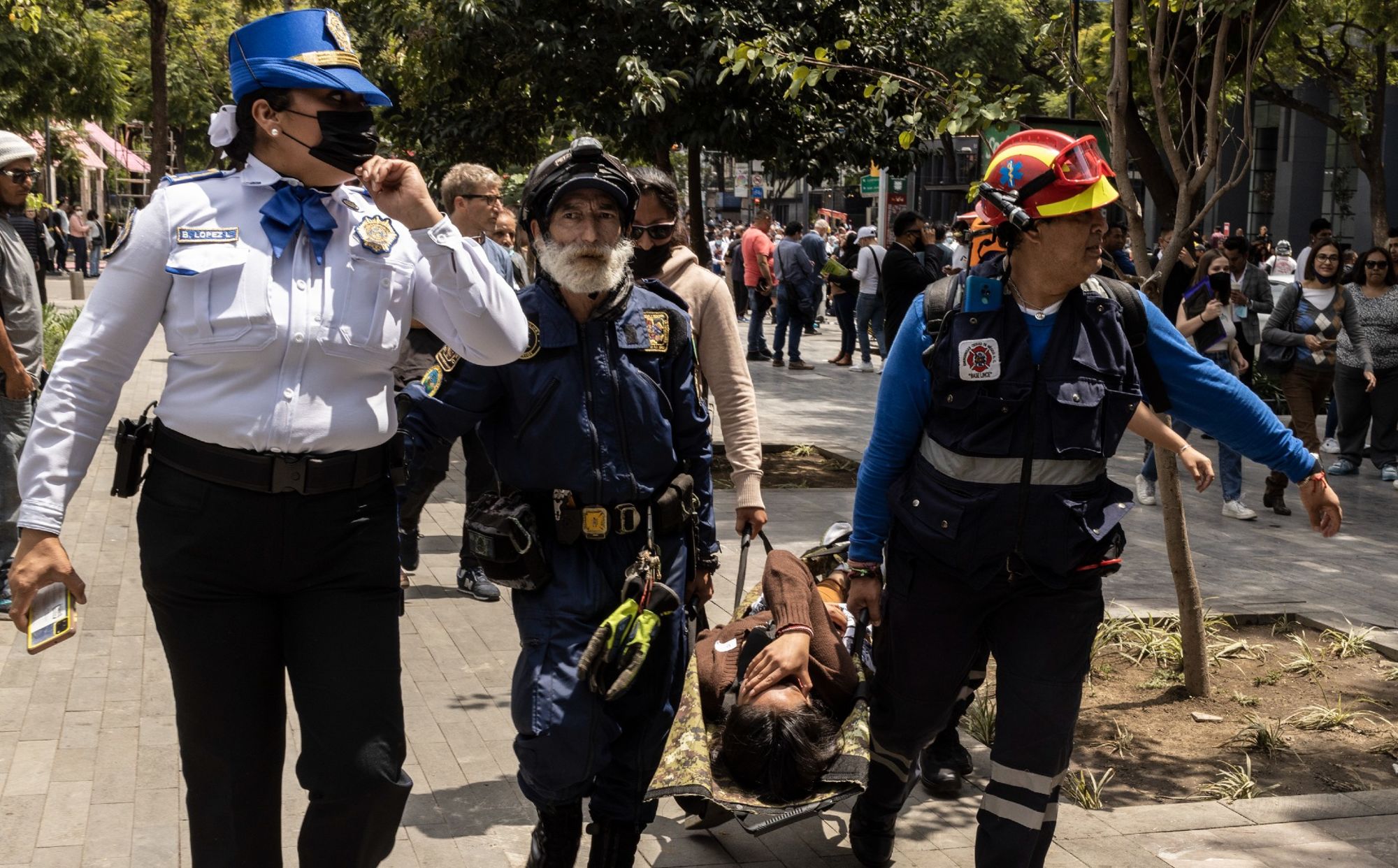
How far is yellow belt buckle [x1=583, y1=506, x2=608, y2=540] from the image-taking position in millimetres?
3648

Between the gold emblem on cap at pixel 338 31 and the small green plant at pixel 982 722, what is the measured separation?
331cm

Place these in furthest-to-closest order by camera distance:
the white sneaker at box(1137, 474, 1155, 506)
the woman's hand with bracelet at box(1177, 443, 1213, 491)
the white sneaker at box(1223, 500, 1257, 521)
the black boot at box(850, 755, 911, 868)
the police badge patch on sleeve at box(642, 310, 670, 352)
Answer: the white sneaker at box(1137, 474, 1155, 506), the white sneaker at box(1223, 500, 1257, 521), the woman's hand with bracelet at box(1177, 443, 1213, 491), the black boot at box(850, 755, 911, 868), the police badge patch on sleeve at box(642, 310, 670, 352)

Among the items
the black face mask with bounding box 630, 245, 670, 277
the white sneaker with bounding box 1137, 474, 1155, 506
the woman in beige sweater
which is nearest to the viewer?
the woman in beige sweater

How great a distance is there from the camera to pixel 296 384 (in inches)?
117

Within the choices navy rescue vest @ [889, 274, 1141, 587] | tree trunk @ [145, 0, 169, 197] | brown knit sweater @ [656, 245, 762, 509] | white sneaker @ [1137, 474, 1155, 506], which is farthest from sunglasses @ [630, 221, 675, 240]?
tree trunk @ [145, 0, 169, 197]

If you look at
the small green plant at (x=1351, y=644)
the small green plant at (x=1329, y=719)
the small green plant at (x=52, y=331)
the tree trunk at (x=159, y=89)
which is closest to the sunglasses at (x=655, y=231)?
the small green plant at (x=1329, y=719)

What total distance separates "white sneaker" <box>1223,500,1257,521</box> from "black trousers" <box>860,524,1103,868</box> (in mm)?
6546

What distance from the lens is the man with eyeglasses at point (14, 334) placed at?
643cm

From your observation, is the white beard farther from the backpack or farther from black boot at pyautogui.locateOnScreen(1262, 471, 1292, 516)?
black boot at pyautogui.locateOnScreen(1262, 471, 1292, 516)

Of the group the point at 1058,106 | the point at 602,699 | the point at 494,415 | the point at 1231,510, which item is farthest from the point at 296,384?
the point at 1058,106

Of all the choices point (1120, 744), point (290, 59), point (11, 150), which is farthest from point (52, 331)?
point (290, 59)

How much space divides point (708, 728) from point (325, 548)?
156 cm

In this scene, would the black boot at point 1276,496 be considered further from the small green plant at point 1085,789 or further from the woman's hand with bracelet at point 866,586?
the woman's hand with bracelet at point 866,586

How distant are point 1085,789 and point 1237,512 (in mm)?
5738
